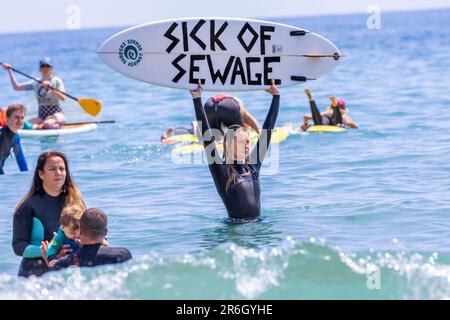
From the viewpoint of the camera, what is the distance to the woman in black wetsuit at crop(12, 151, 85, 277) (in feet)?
21.1

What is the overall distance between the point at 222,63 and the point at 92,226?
10.7ft

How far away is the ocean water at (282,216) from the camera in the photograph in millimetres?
6613

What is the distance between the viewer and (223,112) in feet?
35.9

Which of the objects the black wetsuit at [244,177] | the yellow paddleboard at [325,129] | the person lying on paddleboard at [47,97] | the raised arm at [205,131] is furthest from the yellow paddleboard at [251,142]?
the raised arm at [205,131]

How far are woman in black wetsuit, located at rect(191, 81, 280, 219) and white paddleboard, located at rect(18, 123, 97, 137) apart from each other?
8009 millimetres

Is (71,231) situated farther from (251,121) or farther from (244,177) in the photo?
(251,121)

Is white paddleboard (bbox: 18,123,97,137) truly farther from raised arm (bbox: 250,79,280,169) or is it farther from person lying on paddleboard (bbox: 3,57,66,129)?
raised arm (bbox: 250,79,280,169)

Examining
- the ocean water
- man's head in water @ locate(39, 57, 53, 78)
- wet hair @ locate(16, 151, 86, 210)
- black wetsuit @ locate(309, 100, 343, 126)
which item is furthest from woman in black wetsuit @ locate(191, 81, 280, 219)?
man's head in water @ locate(39, 57, 53, 78)

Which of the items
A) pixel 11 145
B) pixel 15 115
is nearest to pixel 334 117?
pixel 11 145

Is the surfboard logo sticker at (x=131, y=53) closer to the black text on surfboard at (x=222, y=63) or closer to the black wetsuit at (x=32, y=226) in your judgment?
the black text on surfboard at (x=222, y=63)

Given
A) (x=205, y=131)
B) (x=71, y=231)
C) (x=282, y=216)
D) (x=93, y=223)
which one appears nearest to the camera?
(x=93, y=223)
